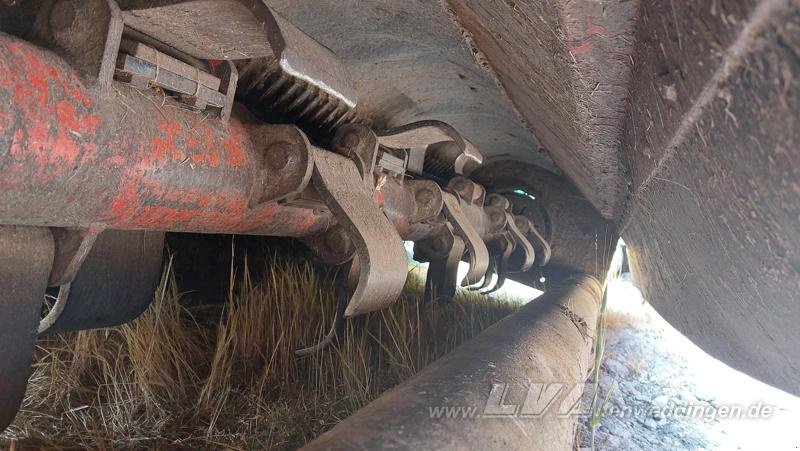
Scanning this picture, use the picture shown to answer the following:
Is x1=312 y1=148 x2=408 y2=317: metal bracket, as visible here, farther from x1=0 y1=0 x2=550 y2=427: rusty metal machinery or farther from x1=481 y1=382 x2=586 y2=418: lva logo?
x1=481 y1=382 x2=586 y2=418: lva logo

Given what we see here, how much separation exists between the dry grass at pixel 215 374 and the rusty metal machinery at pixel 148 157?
208mm

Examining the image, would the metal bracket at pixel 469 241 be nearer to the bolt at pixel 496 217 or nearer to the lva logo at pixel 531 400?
the bolt at pixel 496 217

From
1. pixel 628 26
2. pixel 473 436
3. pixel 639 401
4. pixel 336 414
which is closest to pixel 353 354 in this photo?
pixel 336 414

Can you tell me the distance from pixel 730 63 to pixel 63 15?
81 centimetres

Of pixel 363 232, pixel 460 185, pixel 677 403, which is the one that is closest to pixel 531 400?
pixel 363 232

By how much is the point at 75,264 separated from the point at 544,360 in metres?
0.84

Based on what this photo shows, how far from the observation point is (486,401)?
0.79 m

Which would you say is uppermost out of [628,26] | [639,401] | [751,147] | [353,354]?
[628,26]

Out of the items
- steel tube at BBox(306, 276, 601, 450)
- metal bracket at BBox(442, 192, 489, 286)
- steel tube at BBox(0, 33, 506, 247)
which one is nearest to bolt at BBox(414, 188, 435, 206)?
metal bracket at BBox(442, 192, 489, 286)

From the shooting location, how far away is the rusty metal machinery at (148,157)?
70cm

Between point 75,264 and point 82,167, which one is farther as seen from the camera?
point 75,264

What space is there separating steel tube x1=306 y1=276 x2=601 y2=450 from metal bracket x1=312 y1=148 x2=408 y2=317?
0.24m

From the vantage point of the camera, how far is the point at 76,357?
1.41 m

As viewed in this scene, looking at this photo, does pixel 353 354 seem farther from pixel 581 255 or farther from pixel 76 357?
pixel 581 255
